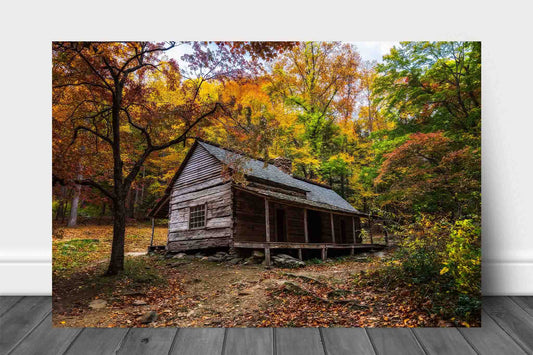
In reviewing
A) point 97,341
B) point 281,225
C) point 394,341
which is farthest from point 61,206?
point 281,225

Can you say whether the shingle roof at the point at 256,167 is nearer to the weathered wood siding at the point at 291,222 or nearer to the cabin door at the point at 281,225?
the weathered wood siding at the point at 291,222

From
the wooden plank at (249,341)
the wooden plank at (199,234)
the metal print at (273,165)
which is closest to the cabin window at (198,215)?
the wooden plank at (199,234)

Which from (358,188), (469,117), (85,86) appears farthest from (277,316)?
(85,86)

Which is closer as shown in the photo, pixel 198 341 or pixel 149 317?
pixel 198 341

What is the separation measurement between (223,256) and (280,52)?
379 centimetres

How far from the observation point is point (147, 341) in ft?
12.7

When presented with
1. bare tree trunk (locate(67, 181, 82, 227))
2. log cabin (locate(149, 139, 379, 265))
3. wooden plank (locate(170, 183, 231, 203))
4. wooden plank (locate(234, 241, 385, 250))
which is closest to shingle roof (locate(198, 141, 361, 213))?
log cabin (locate(149, 139, 379, 265))

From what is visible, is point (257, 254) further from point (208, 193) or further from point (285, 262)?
point (208, 193)

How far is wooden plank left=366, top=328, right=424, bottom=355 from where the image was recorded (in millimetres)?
3633

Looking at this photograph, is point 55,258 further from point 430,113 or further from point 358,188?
point 430,113

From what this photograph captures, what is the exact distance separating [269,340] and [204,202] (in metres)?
5.15

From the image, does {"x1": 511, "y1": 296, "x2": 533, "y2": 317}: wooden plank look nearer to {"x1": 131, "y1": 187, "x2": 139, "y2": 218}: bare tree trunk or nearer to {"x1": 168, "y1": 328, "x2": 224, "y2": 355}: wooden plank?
{"x1": 168, "y1": 328, "x2": 224, "y2": 355}: wooden plank

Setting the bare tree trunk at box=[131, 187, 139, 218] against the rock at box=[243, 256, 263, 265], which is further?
the rock at box=[243, 256, 263, 265]

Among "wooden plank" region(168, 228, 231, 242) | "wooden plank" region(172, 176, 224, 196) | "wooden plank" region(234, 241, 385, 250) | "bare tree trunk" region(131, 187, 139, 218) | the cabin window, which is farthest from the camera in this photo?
the cabin window
